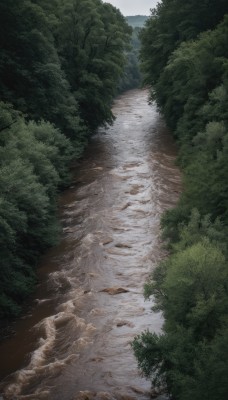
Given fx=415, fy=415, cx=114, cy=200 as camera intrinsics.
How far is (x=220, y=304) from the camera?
936cm

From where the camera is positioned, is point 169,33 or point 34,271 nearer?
point 34,271

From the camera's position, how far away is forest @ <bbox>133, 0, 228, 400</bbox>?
832cm

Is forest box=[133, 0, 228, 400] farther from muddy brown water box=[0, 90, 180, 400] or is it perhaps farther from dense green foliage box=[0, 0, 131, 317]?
dense green foliage box=[0, 0, 131, 317]

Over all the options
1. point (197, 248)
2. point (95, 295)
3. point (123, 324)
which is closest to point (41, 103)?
point (95, 295)

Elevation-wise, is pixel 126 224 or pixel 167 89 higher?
pixel 167 89

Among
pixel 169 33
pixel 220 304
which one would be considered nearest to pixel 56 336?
pixel 220 304

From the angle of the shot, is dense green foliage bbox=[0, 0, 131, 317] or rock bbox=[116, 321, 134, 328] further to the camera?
dense green foliage bbox=[0, 0, 131, 317]

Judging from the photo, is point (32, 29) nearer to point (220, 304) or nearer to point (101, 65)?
point (101, 65)

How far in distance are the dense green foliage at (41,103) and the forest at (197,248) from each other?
4.97 m

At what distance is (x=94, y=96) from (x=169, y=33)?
8.20 meters

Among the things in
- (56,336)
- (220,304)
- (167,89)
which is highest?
(167,89)

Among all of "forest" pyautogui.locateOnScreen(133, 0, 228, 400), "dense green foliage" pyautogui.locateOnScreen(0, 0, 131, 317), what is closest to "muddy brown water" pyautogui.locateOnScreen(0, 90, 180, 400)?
"forest" pyautogui.locateOnScreen(133, 0, 228, 400)

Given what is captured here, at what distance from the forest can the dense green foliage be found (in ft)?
16.3

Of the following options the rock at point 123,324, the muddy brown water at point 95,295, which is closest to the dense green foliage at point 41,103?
the muddy brown water at point 95,295
